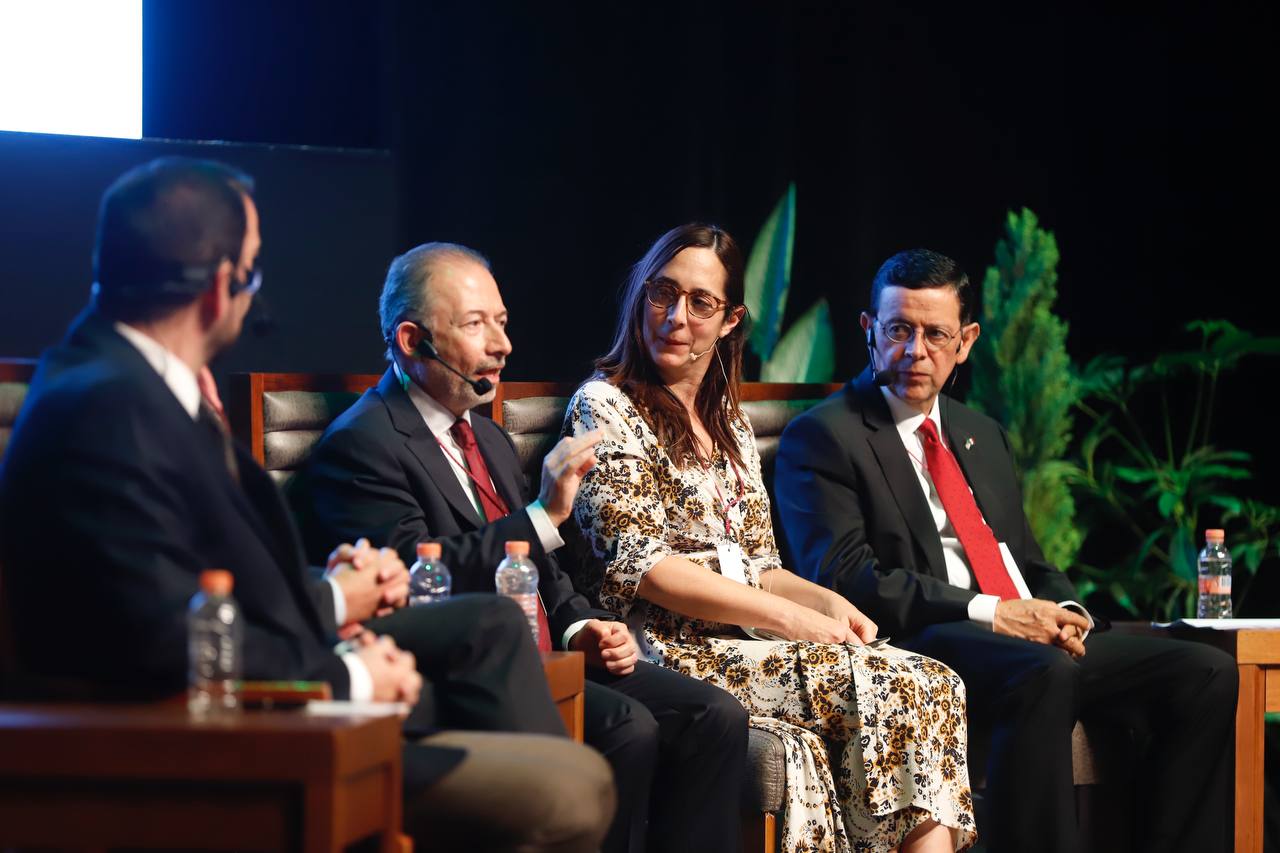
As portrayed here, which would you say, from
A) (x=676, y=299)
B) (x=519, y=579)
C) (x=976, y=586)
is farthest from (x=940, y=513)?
(x=519, y=579)

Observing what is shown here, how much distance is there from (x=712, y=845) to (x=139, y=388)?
56.0 inches

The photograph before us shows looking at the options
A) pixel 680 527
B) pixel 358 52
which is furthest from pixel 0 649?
pixel 358 52

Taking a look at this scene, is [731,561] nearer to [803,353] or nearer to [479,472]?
[479,472]

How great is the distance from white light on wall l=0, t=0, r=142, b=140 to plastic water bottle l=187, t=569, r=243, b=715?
102 inches

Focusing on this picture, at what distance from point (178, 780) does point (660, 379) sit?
6.03 feet

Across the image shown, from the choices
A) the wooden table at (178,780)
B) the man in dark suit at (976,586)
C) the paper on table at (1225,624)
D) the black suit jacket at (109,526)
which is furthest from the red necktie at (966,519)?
the wooden table at (178,780)

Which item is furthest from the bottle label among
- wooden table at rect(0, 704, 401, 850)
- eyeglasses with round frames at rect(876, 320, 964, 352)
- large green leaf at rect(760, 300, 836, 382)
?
wooden table at rect(0, 704, 401, 850)

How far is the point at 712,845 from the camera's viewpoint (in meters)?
2.66

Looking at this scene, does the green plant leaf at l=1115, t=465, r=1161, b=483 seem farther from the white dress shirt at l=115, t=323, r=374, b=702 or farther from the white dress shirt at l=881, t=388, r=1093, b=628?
the white dress shirt at l=115, t=323, r=374, b=702

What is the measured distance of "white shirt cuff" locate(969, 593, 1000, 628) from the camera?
3.18 metres

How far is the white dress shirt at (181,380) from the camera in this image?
178cm

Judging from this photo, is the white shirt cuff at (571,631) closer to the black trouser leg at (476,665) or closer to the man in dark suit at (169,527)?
the black trouser leg at (476,665)

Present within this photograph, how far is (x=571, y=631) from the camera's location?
279 centimetres

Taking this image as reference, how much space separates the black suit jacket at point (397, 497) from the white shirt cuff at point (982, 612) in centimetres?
80
